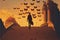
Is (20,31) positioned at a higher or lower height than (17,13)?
lower

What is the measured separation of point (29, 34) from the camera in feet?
12.2

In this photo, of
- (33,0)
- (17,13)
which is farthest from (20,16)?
(33,0)

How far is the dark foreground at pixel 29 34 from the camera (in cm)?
370

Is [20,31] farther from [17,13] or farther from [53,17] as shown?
[53,17]

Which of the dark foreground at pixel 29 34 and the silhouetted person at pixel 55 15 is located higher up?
the silhouetted person at pixel 55 15

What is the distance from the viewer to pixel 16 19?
3756 mm

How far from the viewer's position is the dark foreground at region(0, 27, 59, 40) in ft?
12.1

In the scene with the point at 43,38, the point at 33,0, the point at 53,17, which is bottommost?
the point at 43,38

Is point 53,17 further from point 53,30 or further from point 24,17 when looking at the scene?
point 24,17

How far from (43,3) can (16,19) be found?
453 mm

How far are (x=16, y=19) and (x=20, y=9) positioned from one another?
16 centimetres

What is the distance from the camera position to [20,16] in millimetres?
3789

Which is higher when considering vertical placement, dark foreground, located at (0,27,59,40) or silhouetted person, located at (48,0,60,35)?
silhouetted person, located at (48,0,60,35)

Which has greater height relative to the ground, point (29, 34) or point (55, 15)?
point (55, 15)
